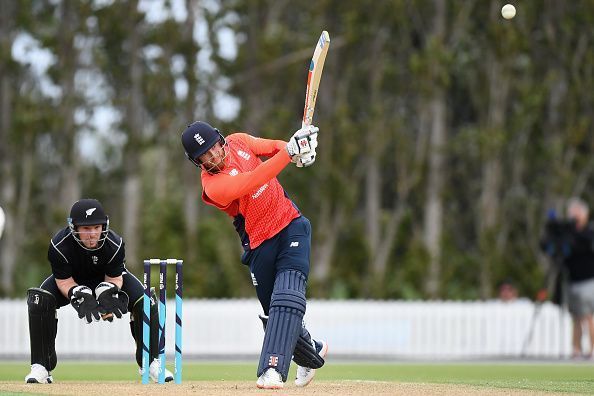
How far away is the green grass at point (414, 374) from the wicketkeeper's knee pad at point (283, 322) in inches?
71.3

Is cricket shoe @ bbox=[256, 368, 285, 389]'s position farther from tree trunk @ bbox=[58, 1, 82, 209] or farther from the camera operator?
tree trunk @ bbox=[58, 1, 82, 209]

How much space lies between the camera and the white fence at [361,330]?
19.8 m

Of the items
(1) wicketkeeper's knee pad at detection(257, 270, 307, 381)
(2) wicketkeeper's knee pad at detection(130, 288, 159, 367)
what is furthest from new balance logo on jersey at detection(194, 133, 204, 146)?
(2) wicketkeeper's knee pad at detection(130, 288, 159, 367)

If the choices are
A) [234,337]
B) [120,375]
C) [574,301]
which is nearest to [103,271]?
[120,375]

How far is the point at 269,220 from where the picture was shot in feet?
29.2

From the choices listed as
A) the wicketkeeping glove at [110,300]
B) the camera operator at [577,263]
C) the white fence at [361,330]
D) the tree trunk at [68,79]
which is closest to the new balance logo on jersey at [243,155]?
the wicketkeeping glove at [110,300]

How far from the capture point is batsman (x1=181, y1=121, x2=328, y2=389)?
8.47m

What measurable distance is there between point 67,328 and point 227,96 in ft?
28.7

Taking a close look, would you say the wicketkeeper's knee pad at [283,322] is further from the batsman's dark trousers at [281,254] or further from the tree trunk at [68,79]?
the tree trunk at [68,79]

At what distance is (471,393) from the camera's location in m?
8.59

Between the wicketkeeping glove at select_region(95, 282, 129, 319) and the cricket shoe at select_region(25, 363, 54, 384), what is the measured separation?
2.77ft

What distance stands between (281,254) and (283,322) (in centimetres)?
51

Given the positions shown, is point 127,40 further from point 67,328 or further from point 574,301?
point 574,301

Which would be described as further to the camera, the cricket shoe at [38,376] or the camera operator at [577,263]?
the camera operator at [577,263]
